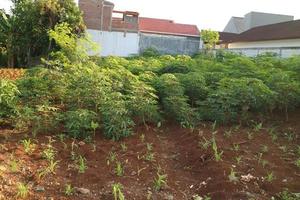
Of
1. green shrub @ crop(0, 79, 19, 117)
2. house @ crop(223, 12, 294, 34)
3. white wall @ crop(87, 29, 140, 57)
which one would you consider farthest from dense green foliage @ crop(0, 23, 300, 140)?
house @ crop(223, 12, 294, 34)

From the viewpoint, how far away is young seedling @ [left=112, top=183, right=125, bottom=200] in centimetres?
401

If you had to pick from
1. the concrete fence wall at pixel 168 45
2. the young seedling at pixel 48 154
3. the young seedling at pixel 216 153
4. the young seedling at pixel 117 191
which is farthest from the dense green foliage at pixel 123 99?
the concrete fence wall at pixel 168 45

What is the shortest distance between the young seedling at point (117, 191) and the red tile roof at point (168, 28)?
35.5m

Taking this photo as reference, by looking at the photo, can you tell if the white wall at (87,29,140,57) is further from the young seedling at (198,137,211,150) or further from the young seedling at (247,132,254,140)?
the young seedling at (198,137,211,150)

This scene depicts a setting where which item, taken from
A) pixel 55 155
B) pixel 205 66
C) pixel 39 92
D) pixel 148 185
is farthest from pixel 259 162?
pixel 205 66

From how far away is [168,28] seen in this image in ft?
135

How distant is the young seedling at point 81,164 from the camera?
473 cm

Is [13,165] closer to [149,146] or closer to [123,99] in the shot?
[149,146]

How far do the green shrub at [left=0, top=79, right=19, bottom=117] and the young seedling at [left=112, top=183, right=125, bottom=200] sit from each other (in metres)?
2.21

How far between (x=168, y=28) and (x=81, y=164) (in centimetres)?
3708

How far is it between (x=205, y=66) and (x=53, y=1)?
28.3 feet

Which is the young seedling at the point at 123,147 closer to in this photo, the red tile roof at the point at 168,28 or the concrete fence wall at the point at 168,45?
the concrete fence wall at the point at 168,45

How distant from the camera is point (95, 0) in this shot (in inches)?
1131

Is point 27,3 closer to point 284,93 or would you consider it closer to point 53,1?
point 53,1
